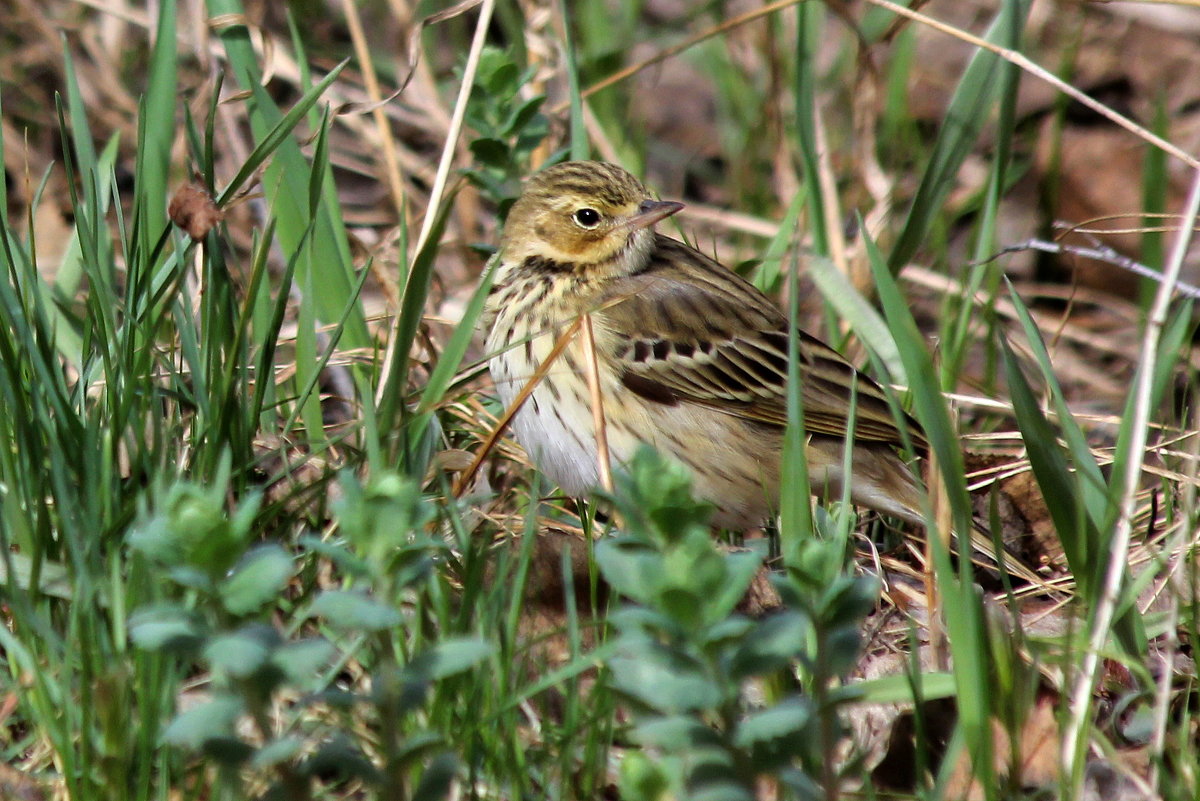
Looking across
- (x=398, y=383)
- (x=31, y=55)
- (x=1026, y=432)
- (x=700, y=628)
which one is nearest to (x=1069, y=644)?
(x=1026, y=432)

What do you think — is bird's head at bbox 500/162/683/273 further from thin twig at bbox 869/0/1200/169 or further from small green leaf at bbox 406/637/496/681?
small green leaf at bbox 406/637/496/681

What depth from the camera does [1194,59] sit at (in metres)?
7.50

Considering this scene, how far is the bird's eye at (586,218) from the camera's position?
436cm

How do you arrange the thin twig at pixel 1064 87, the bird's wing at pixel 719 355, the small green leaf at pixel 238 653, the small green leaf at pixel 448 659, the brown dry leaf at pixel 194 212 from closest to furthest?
the small green leaf at pixel 238 653 < the small green leaf at pixel 448 659 < the brown dry leaf at pixel 194 212 < the thin twig at pixel 1064 87 < the bird's wing at pixel 719 355

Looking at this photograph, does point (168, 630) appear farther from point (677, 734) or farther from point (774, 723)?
point (774, 723)

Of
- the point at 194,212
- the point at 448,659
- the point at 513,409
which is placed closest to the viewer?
the point at 448,659

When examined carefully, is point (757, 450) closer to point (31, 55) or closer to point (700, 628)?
point (700, 628)

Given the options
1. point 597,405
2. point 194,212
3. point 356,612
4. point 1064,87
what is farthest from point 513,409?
point 356,612

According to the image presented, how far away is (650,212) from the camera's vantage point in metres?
4.29

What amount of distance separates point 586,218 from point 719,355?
1.77 ft

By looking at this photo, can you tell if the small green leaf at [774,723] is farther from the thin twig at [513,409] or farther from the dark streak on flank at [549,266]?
the dark streak on flank at [549,266]

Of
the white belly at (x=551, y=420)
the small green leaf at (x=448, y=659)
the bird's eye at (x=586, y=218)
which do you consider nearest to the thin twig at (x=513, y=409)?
the white belly at (x=551, y=420)

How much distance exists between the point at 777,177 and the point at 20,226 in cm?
295

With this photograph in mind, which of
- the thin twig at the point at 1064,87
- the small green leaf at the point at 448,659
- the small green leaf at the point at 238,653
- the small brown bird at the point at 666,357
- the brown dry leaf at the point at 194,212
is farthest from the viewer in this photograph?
the small brown bird at the point at 666,357
